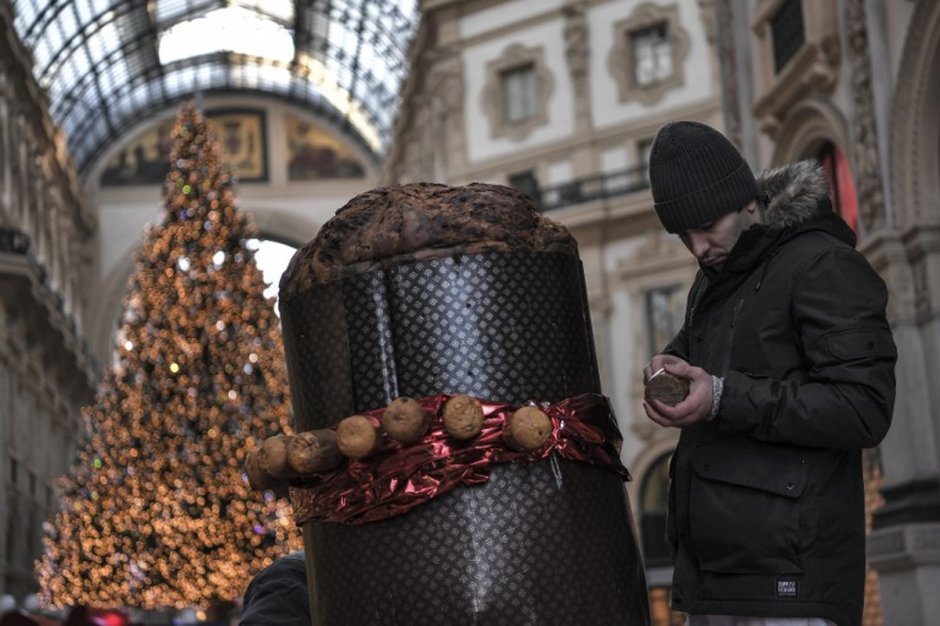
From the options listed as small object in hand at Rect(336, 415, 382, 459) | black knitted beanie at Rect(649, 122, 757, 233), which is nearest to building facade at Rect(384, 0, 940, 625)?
black knitted beanie at Rect(649, 122, 757, 233)

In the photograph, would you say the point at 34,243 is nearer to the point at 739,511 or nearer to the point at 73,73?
the point at 73,73

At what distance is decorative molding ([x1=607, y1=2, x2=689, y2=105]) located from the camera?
32969 millimetres

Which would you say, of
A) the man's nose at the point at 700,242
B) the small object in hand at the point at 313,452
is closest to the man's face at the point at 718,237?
the man's nose at the point at 700,242

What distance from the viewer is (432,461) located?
8.98 feet

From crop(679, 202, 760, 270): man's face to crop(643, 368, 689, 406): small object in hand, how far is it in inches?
12.6

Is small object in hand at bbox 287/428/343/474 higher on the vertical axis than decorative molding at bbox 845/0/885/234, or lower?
lower

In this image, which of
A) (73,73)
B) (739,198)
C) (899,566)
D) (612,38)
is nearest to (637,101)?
(612,38)

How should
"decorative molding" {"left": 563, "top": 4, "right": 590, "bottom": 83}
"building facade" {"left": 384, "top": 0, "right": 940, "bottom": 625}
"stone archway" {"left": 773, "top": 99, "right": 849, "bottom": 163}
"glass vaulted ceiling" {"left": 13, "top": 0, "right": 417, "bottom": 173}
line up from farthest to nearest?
"glass vaulted ceiling" {"left": 13, "top": 0, "right": 417, "bottom": 173} < "decorative molding" {"left": 563, "top": 4, "right": 590, "bottom": 83} < "stone archway" {"left": 773, "top": 99, "right": 849, "bottom": 163} < "building facade" {"left": 384, "top": 0, "right": 940, "bottom": 625}

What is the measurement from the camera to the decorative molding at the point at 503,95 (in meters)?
34.3

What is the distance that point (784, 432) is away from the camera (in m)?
2.81

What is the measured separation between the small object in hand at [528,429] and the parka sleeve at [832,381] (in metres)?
0.36

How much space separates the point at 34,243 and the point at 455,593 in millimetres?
38547

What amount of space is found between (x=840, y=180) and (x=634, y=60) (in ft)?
63.0

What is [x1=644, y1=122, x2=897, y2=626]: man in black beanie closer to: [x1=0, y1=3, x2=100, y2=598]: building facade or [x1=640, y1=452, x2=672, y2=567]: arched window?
[x1=640, y1=452, x2=672, y2=567]: arched window
